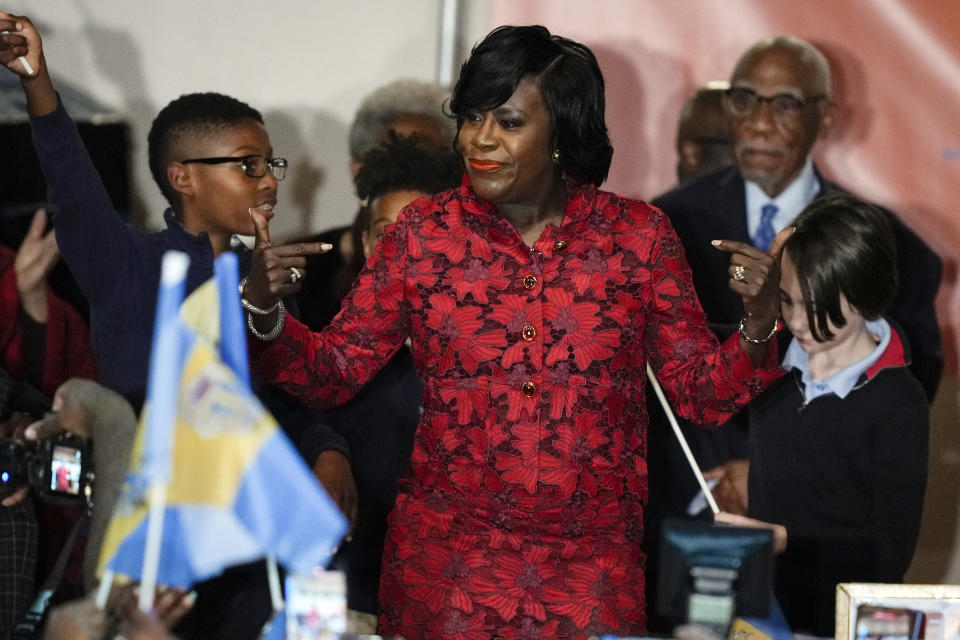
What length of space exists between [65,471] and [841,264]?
1.44 m

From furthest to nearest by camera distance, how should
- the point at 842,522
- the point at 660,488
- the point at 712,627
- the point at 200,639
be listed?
the point at 660,488, the point at 842,522, the point at 200,639, the point at 712,627

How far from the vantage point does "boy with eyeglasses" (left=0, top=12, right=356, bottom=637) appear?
7.41 feet

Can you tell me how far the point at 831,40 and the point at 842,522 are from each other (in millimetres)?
1506

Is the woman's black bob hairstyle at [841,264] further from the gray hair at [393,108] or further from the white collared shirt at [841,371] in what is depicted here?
the gray hair at [393,108]

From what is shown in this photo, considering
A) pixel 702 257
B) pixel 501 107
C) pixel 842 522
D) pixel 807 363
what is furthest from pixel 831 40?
pixel 501 107

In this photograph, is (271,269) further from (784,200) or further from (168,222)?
(784,200)

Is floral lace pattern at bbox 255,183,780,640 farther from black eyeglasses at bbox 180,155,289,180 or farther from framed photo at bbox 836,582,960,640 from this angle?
black eyeglasses at bbox 180,155,289,180

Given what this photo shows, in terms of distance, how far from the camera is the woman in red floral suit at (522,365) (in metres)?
1.96

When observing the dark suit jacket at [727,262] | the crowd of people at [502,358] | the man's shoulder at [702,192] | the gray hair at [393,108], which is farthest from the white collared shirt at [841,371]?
the gray hair at [393,108]

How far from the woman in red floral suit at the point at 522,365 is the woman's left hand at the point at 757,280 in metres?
0.11

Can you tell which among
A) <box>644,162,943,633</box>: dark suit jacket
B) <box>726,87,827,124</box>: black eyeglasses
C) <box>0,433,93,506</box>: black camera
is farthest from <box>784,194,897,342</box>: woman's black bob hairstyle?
<box>0,433,93,506</box>: black camera

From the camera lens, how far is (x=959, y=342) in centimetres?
357

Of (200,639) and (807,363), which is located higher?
(807,363)

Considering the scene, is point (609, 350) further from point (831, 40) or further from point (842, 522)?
point (831, 40)
